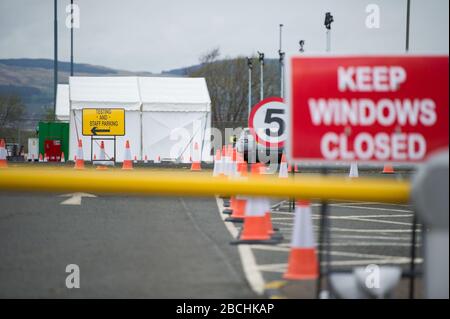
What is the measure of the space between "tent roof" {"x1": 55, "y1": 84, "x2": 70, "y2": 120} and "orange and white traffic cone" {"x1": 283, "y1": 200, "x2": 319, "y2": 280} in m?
33.7

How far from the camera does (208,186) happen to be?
177 inches

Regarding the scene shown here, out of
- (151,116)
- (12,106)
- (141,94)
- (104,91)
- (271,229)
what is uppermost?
(12,106)

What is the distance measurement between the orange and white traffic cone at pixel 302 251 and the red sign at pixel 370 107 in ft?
5.32

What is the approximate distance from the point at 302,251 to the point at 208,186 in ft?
8.32

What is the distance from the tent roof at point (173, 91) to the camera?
3334 centimetres

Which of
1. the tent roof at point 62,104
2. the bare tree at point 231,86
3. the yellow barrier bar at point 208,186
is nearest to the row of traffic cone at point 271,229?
the yellow barrier bar at point 208,186

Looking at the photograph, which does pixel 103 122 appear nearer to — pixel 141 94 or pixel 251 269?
pixel 141 94

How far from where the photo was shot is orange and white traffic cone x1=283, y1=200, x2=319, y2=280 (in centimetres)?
682

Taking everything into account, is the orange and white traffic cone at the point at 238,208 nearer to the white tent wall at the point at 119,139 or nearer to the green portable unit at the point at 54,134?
the white tent wall at the point at 119,139

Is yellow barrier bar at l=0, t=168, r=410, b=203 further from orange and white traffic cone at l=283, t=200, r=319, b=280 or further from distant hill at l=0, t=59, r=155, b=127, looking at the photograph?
distant hill at l=0, t=59, r=155, b=127

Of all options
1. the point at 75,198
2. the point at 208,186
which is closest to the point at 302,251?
the point at 208,186

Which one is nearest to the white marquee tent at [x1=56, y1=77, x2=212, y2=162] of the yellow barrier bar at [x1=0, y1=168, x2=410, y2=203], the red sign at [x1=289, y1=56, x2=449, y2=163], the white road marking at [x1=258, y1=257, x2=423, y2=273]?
the white road marking at [x1=258, y1=257, x2=423, y2=273]

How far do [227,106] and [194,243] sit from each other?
60.0 m

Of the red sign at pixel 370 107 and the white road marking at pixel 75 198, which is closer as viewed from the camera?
the red sign at pixel 370 107
